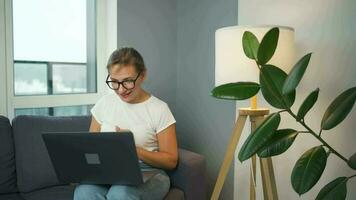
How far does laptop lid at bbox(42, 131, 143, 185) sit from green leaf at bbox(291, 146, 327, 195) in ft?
2.08

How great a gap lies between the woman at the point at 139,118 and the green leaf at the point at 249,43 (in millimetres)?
539

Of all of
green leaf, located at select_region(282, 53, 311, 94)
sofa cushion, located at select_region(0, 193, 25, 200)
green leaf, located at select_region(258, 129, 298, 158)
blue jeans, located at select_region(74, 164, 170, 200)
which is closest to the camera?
green leaf, located at select_region(282, 53, 311, 94)

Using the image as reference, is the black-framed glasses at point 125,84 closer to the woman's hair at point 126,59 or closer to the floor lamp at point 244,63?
the woman's hair at point 126,59

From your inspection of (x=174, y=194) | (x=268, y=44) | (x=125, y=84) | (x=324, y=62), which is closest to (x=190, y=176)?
(x=174, y=194)

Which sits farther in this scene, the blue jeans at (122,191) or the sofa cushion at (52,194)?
the sofa cushion at (52,194)

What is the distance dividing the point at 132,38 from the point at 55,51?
0.55 metres

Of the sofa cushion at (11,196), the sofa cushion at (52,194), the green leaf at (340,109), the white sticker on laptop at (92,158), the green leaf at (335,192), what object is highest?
the green leaf at (340,109)

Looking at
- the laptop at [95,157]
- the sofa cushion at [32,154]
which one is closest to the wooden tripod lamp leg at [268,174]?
the laptop at [95,157]

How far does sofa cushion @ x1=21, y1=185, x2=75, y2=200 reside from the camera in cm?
194

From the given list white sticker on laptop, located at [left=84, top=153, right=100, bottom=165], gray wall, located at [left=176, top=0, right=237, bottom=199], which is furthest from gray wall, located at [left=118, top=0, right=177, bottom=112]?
white sticker on laptop, located at [left=84, top=153, right=100, bottom=165]

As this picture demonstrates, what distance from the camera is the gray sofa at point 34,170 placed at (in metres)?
1.97

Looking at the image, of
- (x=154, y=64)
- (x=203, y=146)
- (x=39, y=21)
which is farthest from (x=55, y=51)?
(x=203, y=146)

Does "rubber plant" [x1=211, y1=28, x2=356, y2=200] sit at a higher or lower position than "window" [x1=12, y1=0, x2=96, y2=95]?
lower

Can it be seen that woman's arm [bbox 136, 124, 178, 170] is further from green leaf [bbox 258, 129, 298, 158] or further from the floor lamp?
green leaf [bbox 258, 129, 298, 158]
